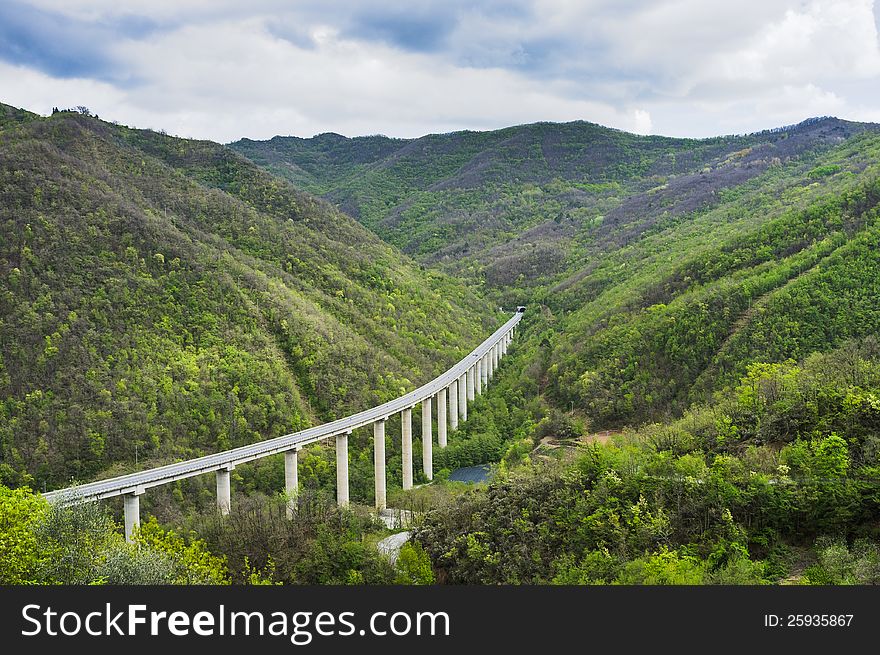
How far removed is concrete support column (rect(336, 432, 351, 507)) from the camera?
210ft

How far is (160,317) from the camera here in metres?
69.1

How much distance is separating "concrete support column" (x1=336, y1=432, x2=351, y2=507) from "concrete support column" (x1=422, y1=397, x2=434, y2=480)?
15.4 m

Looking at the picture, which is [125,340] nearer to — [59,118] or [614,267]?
[59,118]

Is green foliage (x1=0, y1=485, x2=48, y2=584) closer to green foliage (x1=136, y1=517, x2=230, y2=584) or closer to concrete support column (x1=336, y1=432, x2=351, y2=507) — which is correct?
green foliage (x1=136, y1=517, x2=230, y2=584)

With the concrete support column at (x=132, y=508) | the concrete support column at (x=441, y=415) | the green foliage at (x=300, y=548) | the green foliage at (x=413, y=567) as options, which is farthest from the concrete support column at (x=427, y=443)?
the green foliage at (x=413, y=567)

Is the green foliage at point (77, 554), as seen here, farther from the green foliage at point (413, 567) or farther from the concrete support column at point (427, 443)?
the concrete support column at point (427, 443)

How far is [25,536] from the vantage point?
31.0m

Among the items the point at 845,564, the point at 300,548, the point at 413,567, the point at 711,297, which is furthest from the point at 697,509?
the point at 711,297

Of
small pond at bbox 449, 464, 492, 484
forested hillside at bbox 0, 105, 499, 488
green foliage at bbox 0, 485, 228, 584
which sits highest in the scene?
forested hillside at bbox 0, 105, 499, 488

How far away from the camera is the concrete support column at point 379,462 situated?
67.8 meters

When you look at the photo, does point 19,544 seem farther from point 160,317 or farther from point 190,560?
point 160,317

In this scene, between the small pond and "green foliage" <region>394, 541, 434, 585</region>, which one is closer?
"green foliage" <region>394, 541, 434, 585</region>

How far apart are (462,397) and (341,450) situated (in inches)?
1293

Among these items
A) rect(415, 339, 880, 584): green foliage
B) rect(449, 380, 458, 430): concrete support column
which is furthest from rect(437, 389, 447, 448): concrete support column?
→ rect(415, 339, 880, 584): green foliage
